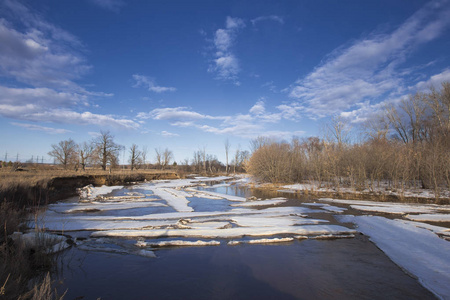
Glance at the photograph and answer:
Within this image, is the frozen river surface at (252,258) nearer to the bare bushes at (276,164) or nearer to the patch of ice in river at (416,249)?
the patch of ice in river at (416,249)

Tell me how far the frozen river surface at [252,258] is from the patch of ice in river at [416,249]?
0.02 m

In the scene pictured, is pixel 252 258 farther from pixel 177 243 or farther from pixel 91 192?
pixel 91 192

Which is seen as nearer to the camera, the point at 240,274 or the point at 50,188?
the point at 240,274

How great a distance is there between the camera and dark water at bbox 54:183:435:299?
402cm

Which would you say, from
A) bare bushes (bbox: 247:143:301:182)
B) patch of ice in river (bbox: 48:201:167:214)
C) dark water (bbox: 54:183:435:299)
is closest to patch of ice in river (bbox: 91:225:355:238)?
dark water (bbox: 54:183:435:299)

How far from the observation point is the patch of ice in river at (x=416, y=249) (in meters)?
4.41

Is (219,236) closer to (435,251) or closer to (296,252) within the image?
(296,252)

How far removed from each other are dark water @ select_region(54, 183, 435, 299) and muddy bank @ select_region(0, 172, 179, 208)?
4289 millimetres

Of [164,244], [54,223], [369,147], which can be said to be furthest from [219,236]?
[369,147]

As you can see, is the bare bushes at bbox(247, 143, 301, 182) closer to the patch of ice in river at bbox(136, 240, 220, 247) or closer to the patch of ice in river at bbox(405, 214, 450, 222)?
the patch of ice in river at bbox(405, 214, 450, 222)

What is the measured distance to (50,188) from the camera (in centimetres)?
1591

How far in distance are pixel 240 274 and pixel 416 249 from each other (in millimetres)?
4697

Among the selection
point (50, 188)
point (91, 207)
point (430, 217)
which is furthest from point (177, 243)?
point (50, 188)

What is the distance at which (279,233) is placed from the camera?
24.3 ft
